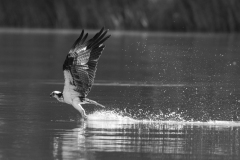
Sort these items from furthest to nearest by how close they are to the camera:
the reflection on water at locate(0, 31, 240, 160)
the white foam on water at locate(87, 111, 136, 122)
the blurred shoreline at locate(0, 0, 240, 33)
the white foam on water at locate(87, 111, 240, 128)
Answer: the blurred shoreline at locate(0, 0, 240, 33) < the white foam on water at locate(87, 111, 136, 122) < the white foam on water at locate(87, 111, 240, 128) < the reflection on water at locate(0, 31, 240, 160)

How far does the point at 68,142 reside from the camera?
11.9 meters

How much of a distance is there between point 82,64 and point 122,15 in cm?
5117

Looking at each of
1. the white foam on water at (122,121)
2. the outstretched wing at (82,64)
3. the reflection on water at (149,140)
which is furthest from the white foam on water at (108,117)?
the outstretched wing at (82,64)

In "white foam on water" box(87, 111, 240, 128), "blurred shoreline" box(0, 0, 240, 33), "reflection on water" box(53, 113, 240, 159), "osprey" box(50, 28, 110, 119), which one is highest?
"blurred shoreline" box(0, 0, 240, 33)

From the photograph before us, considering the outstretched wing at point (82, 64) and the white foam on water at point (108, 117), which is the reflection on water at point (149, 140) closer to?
the white foam on water at point (108, 117)

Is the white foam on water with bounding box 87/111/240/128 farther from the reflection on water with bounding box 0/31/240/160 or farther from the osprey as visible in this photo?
the osprey

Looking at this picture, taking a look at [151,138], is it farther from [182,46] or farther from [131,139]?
[182,46]

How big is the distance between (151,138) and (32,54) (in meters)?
22.4

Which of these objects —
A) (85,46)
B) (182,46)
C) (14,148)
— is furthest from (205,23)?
(14,148)

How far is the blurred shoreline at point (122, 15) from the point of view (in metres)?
63.4

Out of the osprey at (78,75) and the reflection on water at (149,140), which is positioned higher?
the osprey at (78,75)

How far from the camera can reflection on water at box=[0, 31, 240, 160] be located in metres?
11.4

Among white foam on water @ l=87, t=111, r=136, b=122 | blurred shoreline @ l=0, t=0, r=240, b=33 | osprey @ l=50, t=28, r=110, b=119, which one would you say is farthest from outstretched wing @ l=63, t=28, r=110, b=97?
blurred shoreline @ l=0, t=0, r=240, b=33

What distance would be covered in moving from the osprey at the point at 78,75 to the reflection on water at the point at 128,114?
350 mm
